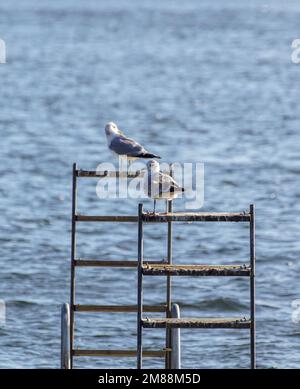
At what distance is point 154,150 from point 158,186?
28411mm

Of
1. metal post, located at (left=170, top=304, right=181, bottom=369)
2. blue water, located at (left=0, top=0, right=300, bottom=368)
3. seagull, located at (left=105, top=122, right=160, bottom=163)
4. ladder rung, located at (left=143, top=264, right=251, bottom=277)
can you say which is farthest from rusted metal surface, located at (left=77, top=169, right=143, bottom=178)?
blue water, located at (left=0, top=0, right=300, bottom=368)

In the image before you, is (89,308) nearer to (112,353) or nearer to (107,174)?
(112,353)

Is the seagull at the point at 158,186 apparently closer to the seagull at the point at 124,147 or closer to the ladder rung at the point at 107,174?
the ladder rung at the point at 107,174

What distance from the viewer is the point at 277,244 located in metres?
30.5

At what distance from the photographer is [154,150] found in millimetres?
43719

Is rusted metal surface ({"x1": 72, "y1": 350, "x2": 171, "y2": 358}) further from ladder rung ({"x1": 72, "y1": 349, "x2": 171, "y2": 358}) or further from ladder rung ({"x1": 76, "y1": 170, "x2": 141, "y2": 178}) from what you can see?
ladder rung ({"x1": 76, "y1": 170, "x2": 141, "y2": 178})

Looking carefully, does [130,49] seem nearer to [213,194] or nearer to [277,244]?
[213,194]

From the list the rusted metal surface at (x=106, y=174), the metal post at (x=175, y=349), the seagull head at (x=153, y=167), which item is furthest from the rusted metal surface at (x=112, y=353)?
the seagull head at (x=153, y=167)

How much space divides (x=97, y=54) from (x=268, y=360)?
65365 millimetres

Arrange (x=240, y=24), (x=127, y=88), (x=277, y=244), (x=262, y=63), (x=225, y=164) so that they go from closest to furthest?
(x=277, y=244), (x=225, y=164), (x=127, y=88), (x=262, y=63), (x=240, y=24)

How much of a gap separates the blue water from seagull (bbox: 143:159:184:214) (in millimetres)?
4676

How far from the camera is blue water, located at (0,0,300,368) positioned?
74.1ft

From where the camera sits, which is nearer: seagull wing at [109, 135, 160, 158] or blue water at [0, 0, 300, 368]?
seagull wing at [109, 135, 160, 158]
